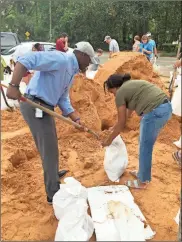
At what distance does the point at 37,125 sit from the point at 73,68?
0.68m

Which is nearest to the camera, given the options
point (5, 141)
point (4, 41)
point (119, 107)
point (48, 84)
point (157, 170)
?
point (48, 84)

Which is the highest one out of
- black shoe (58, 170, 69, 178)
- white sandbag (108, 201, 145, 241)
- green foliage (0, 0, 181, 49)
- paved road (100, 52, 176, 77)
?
green foliage (0, 0, 181, 49)

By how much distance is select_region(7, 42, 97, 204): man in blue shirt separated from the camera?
2.66m

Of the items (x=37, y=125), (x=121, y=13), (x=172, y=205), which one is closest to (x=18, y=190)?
(x=37, y=125)

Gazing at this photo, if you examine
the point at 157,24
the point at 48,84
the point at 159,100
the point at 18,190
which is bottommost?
the point at 18,190

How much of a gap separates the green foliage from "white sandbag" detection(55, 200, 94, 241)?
1713 centimetres

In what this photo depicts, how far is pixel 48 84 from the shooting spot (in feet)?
9.43

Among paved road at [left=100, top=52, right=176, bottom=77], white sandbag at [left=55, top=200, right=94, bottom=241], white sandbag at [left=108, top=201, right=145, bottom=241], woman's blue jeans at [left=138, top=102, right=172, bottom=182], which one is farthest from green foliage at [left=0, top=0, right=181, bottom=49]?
white sandbag at [left=55, top=200, right=94, bottom=241]

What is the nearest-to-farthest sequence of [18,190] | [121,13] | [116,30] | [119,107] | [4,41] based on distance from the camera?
[119,107] < [18,190] < [4,41] < [121,13] < [116,30]

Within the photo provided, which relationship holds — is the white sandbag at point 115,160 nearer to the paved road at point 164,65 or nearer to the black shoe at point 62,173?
the black shoe at point 62,173

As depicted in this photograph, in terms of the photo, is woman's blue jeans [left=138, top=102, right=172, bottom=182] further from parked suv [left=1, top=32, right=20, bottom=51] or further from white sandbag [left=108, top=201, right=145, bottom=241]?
parked suv [left=1, top=32, right=20, bottom=51]

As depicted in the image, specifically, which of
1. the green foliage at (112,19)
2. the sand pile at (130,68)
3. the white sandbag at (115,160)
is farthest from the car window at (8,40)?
the white sandbag at (115,160)

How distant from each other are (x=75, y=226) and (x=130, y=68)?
14.3 ft

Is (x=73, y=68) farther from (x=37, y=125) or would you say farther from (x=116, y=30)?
(x=116, y=30)
